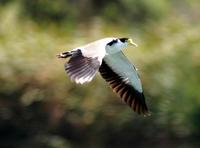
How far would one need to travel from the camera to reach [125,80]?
9539 millimetres

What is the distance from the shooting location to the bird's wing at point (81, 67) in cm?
810

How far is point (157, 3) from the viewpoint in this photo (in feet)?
64.1

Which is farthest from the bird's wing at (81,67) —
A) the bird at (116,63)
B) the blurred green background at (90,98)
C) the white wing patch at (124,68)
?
the blurred green background at (90,98)

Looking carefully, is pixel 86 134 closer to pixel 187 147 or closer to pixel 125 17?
pixel 187 147

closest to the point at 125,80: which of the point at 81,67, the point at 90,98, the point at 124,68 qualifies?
the point at 124,68

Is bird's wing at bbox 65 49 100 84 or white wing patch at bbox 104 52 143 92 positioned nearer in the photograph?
bird's wing at bbox 65 49 100 84

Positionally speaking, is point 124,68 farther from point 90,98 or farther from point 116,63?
point 90,98

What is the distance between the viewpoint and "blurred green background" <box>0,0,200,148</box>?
15438 millimetres

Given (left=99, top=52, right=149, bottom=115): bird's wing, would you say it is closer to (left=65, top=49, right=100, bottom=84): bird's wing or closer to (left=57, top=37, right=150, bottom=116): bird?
(left=57, top=37, right=150, bottom=116): bird

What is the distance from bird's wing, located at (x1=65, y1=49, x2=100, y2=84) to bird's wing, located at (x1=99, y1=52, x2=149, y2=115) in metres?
1.06

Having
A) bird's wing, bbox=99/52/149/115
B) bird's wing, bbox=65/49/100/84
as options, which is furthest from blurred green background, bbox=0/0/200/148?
bird's wing, bbox=65/49/100/84

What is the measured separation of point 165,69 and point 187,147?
1173 mm

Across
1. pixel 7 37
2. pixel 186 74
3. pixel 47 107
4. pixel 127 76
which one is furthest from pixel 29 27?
pixel 127 76

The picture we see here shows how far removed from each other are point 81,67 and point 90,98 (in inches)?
295
